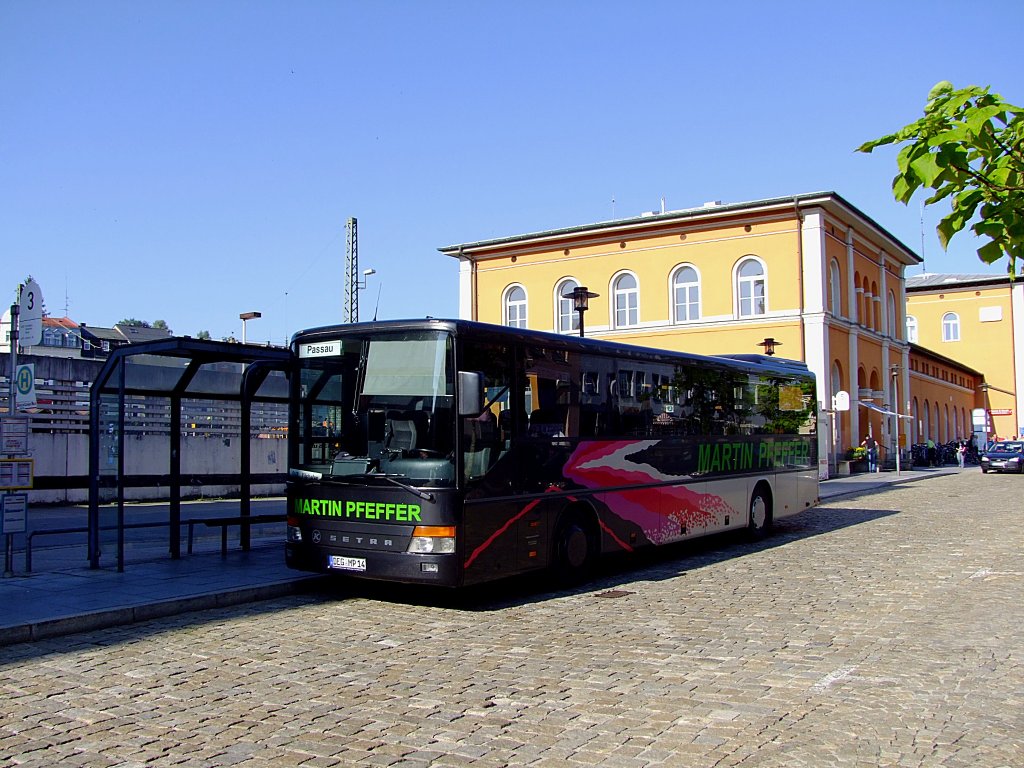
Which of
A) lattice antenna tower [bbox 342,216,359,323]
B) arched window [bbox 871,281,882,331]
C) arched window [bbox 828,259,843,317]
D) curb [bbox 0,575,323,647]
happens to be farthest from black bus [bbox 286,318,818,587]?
arched window [bbox 871,281,882,331]

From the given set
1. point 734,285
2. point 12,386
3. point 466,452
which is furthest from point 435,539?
point 734,285

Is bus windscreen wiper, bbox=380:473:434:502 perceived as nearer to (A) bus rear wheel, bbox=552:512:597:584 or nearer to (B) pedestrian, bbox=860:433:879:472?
(A) bus rear wheel, bbox=552:512:597:584

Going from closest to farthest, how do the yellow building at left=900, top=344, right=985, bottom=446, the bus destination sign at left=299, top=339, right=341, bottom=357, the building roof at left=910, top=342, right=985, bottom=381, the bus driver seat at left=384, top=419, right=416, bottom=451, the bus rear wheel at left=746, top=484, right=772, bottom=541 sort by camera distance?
the bus driver seat at left=384, top=419, right=416, bottom=451, the bus destination sign at left=299, top=339, right=341, bottom=357, the bus rear wheel at left=746, top=484, right=772, bottom=541, the building roof at left=910, top=342, right=985, bottom=381, the yellow building at left=900, top=344, right=985, bottom=446

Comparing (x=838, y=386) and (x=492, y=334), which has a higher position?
(x=838, y=386)

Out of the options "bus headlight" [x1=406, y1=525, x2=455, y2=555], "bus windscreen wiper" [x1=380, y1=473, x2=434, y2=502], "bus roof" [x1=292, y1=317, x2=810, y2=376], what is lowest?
"bus headlight" [x1=406, y1=525, x2=455, y2=555]

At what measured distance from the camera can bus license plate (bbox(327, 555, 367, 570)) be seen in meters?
10.0

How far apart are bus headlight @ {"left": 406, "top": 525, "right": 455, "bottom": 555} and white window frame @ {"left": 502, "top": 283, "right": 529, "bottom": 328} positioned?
3792 cm

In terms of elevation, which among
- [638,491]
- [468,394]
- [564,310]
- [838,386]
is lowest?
[638,491]

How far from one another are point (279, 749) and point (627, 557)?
391 inches

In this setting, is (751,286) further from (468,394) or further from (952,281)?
(952,281)

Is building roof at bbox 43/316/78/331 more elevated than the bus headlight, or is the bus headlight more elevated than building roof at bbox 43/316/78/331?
building roof at bbox 43/316/78/331

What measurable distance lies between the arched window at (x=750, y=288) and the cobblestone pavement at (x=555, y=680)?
30124 mm

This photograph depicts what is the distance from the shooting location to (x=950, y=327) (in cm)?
7762

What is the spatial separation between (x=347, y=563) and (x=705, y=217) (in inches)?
1365
